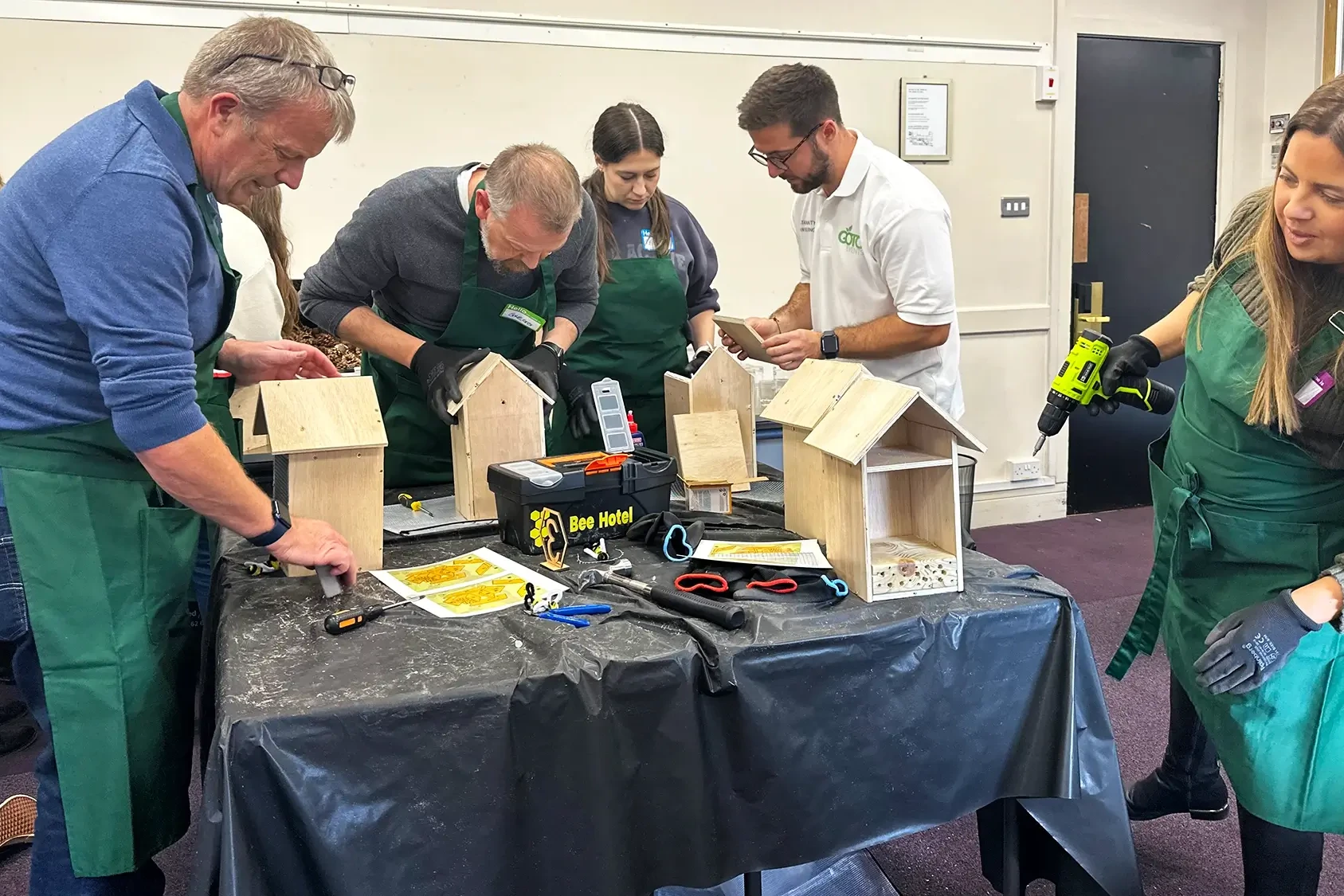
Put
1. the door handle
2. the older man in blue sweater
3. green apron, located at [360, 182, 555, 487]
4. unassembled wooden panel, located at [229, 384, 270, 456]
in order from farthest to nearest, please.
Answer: the door handle → green apron, located at [360, 182, 555, 487] → unassembled wooden panel, located at [229, 384, 270, 456] → the older man in blue sweater

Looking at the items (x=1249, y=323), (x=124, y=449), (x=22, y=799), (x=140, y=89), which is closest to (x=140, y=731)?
(x=124, y=449)

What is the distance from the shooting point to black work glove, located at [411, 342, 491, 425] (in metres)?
2.00

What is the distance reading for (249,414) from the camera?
6.82 ft

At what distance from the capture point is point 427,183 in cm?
216

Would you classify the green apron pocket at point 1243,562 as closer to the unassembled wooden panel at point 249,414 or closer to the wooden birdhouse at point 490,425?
the wooden birdhouse at point 490,425

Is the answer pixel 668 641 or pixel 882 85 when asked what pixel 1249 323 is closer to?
pixel 668 641

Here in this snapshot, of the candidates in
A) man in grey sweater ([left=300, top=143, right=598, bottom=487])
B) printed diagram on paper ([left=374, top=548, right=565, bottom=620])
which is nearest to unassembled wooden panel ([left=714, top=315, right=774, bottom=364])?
man in grey sweater ([left=300, top=143, right=598, bottom=487])

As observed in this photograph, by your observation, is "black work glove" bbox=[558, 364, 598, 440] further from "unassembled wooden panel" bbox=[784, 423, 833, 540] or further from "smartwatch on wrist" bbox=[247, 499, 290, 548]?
"smartwatch on wrist" bbox=[247, 499, 290, 548]

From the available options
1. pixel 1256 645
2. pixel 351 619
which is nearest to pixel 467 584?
pixel 351 619

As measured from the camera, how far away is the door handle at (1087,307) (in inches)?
189

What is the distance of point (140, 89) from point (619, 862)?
1223 millimetres

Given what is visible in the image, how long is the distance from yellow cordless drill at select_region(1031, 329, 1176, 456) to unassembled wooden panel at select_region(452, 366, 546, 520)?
3.19ft

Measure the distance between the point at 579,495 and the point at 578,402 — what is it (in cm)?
61

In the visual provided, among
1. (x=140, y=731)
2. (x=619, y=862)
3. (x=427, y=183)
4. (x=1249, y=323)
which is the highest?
(x=427, y=183)
